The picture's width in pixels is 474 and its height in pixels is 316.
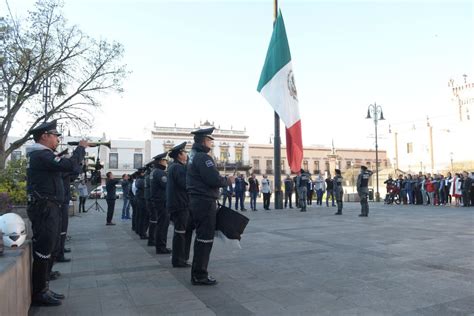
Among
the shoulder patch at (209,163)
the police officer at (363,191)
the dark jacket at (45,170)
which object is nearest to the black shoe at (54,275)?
the dark jacket at (45,170)

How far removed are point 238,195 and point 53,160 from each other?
1523 centimetres

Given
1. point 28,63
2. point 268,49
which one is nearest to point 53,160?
point 268,49

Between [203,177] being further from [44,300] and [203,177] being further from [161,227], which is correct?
[161,227]

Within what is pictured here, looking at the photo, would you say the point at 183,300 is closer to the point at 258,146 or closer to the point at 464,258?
the point at 464,258

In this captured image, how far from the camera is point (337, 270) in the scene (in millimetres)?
5645

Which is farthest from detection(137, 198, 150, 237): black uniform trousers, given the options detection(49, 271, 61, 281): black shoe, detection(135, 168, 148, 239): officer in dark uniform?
detection(49, 271, 61, 281): black shoe

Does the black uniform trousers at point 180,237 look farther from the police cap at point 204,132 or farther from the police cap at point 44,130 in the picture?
the police cap at point 44,130

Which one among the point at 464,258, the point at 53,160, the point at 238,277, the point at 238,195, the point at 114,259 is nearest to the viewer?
the point at 53,160

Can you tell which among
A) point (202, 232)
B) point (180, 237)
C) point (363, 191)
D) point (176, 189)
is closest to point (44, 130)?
point (202, 232)

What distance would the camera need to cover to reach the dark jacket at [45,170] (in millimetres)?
4227

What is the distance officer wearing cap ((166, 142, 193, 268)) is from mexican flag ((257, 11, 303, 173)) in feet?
30.0

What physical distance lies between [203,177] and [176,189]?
1499 mm

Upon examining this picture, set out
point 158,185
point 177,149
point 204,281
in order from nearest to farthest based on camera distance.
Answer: point 204,281 < point 177,149 < point 158,185

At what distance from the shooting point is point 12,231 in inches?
149
